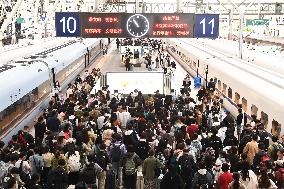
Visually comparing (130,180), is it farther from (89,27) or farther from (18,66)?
(89,27)

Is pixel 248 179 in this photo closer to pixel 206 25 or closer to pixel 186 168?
pixel 186 168

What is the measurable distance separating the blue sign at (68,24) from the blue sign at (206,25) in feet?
18.0

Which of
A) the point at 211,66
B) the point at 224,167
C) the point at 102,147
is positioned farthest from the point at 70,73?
the point at 224,167

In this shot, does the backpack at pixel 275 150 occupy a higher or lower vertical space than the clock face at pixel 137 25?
lower

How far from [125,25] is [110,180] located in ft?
40.7

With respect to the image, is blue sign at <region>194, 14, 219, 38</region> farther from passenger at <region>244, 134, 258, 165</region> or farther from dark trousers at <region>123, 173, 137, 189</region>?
dark trousers at <region>123, 173, 137, 189</region>

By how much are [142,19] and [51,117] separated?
31.2 feet

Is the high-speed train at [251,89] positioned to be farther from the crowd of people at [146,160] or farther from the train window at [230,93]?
the crowd of people at [146,160]

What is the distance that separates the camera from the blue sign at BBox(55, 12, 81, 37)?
21.4 m

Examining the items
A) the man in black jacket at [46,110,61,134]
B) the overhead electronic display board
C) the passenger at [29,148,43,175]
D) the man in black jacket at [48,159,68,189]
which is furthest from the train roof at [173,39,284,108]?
the passenger at [29,148,43,175]

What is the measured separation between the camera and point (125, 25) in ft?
70.2

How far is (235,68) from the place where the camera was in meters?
22.0

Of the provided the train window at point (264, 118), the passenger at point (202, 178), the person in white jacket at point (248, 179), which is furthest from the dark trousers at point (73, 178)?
the train window at point (264, 118)

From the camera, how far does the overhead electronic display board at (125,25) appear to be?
21.2m
